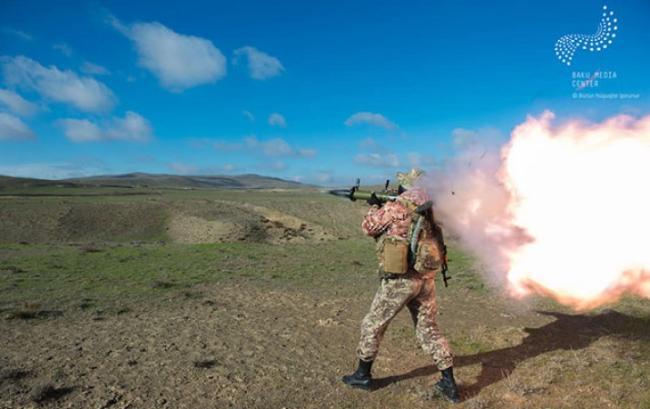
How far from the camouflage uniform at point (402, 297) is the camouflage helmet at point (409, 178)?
22cm

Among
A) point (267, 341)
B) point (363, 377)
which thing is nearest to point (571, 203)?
point (363, 377)

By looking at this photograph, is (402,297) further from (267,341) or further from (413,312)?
(267,341)

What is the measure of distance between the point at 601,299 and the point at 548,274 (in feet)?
3.77

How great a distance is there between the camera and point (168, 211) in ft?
136

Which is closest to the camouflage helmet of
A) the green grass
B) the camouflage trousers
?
the camouflage trousers

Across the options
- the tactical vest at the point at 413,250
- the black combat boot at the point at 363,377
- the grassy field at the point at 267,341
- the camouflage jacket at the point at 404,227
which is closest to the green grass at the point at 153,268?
the grassy field at the point at 267,341

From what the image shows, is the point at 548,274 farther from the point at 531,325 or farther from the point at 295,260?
the point at 295,260

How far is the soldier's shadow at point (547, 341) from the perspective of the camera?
7.96 m

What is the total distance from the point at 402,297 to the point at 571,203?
3.89m

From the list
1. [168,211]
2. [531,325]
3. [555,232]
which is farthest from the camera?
[168,211]

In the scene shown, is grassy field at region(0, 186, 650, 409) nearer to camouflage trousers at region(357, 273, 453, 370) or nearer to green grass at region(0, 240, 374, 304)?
green grass at region(0, 240, 374, 304)

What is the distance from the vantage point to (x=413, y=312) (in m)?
7.42

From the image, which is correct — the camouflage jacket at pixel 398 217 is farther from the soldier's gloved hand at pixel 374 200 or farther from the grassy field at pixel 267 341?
the grassy field at pixel 267 341

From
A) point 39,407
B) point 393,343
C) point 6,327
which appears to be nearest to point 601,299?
point 393,343
